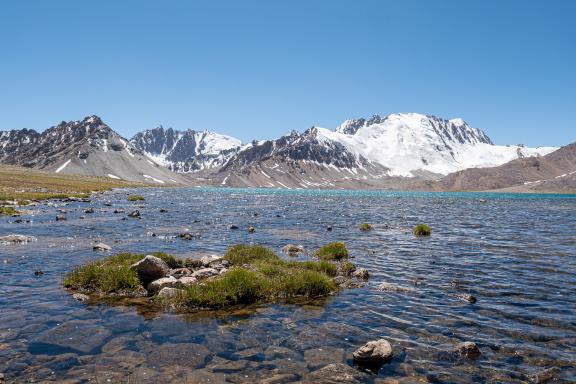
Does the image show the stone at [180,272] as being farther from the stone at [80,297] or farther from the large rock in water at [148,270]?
the stone at [80,297]

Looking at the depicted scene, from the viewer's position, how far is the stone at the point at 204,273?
21.8m

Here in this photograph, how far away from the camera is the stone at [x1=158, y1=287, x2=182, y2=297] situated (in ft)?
59.6

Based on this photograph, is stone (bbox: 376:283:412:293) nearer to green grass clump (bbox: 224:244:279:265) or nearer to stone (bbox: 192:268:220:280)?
green grass clump (bbox: 224:244:279:265)

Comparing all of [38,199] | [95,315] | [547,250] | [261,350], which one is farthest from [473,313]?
[38,199]

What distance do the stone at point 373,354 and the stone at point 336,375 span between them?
0.49 meters

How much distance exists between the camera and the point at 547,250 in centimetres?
3475

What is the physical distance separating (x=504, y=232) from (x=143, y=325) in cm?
4664

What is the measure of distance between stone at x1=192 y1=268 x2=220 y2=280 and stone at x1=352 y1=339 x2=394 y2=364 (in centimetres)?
1115

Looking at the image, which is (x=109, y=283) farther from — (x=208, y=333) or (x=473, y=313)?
(x=473, y=313)

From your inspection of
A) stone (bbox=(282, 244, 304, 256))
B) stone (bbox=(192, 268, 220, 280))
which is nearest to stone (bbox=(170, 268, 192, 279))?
stone (bbox=(192, 268, 220, 280))

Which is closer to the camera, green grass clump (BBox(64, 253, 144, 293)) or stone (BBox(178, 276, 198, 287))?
stone (BBox(178, 276, 198, 287))

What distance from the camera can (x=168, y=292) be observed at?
60.4ft

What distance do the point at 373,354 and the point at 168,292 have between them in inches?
389

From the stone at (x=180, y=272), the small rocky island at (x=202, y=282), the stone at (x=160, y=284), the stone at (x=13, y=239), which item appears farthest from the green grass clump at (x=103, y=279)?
the stone at (x=13, y=239)
